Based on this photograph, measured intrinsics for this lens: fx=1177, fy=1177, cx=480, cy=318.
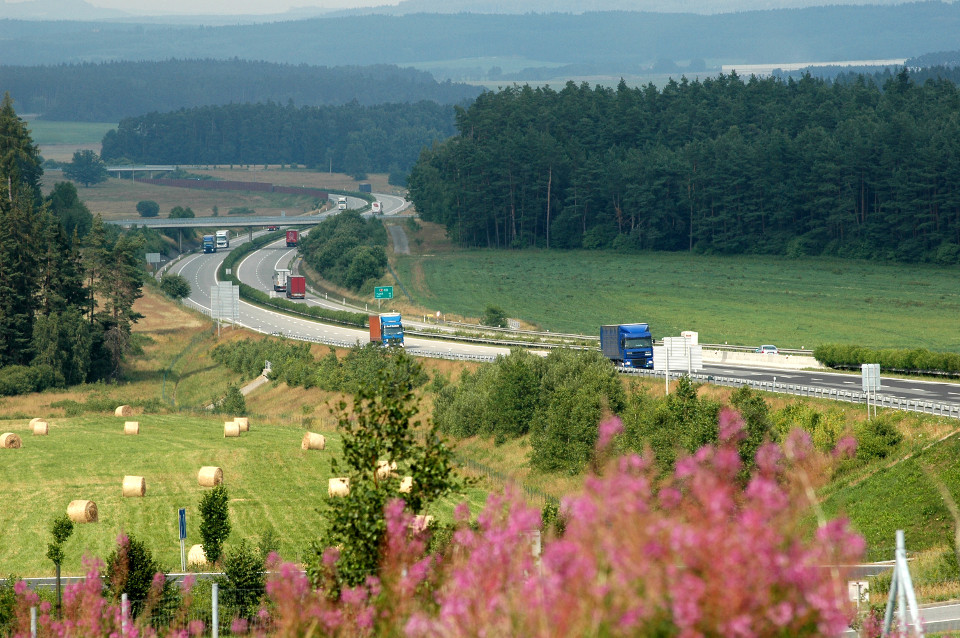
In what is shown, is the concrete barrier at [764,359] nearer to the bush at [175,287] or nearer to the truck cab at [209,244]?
the bush at [175,287]

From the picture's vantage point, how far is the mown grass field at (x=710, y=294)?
100938 millimetres

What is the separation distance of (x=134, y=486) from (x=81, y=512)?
475 centimetres

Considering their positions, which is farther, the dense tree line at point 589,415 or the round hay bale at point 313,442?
the round hay bale at point 313,442

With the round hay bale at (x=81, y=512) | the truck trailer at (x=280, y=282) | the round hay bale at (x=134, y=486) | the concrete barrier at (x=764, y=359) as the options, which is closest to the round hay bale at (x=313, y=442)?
the round hay bale at (x=134, y=486)

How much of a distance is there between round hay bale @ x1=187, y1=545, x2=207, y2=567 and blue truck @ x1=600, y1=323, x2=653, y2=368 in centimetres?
3982

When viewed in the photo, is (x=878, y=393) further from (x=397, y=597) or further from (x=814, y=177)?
(x=814, y=177)

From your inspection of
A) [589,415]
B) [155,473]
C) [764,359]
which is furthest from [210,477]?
[764,359]

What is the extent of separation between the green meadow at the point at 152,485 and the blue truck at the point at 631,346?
63.7 feet

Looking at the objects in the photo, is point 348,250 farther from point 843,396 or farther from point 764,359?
point 843,396

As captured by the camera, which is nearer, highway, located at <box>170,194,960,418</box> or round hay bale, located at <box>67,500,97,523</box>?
round hay bale, located at <box>67,500,97,523</box>

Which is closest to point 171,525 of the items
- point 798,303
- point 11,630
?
point 11,630

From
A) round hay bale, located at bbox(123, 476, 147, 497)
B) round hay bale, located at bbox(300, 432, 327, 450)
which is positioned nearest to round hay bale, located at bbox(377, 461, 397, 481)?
round hay bale, located at bbox(123, 476, 147, 497)

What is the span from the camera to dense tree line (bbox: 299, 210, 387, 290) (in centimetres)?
14850

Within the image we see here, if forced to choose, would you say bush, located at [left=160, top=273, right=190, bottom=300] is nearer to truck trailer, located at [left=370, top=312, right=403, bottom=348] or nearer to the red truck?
the red truck
